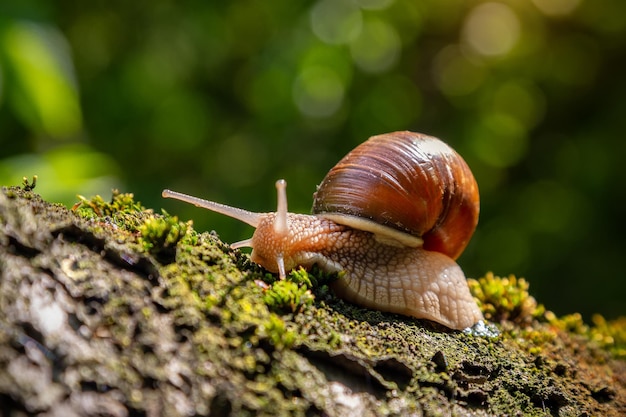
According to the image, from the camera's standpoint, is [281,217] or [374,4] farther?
[374,4]

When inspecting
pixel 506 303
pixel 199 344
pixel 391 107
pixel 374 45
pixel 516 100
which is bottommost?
pixel 506 303

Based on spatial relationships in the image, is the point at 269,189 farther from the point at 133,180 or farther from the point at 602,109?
the point at 602,109

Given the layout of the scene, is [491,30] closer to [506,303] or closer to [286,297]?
[506,303]

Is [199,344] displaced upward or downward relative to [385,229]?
downward

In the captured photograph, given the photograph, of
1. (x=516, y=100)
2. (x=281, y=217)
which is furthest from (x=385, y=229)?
(x=516, y=100)

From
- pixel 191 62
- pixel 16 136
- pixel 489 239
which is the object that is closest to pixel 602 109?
pixel 489 239

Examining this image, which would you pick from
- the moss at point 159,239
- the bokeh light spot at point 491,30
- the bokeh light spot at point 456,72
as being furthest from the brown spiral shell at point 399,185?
the bokeh light spot at point 491,30

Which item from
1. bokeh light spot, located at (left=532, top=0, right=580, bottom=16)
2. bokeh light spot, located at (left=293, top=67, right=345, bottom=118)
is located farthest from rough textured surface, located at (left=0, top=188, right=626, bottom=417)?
bokeh light spot, located at (left=532, top=0, right=580, bottom=16)

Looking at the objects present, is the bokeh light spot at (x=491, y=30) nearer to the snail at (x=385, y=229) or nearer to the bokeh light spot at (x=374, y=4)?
the bokeh light spot at (x=374, y=4)
